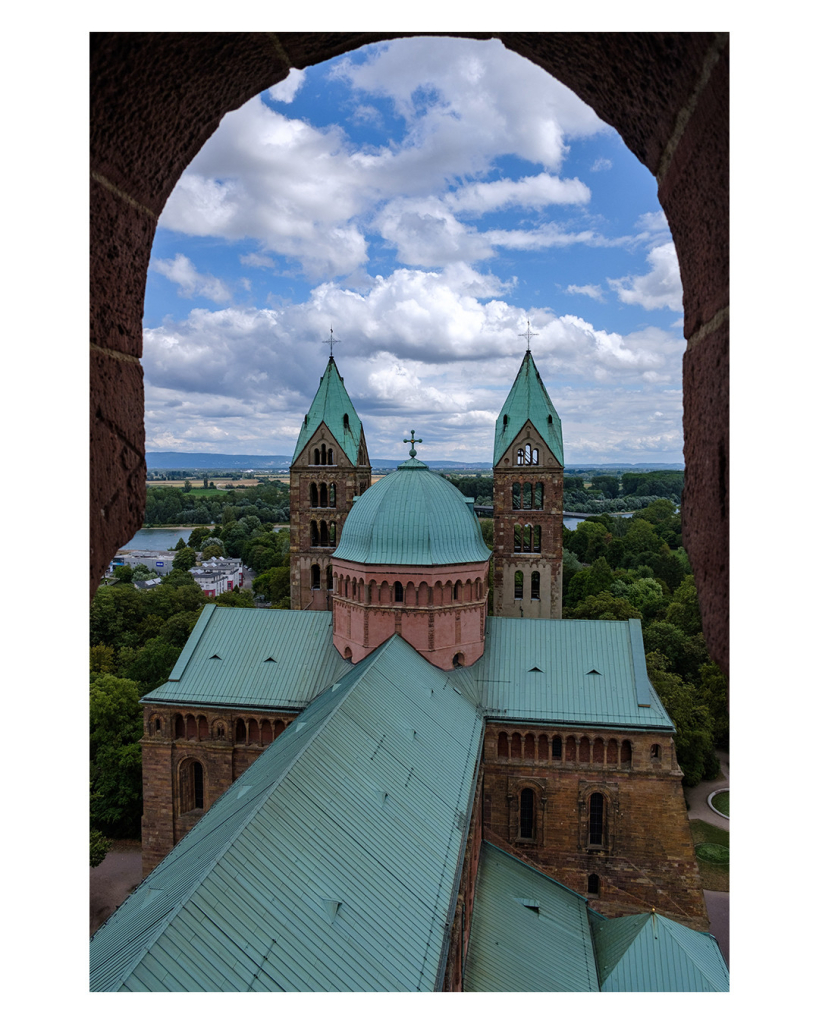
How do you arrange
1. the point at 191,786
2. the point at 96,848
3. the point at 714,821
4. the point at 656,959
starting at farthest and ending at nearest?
the point at 714,821 < the point at 191,786 < the point at 96,848 < the point at 656,959

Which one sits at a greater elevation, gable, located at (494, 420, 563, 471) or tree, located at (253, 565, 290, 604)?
gable, located at (494, 420, 563, 471)

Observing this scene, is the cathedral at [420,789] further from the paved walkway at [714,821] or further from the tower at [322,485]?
the tower at [322,485]

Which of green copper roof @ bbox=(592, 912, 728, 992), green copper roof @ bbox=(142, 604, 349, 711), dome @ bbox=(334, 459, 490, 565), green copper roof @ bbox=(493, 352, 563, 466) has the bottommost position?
green copper roof @ bbox=(592, 912, 728, 992)

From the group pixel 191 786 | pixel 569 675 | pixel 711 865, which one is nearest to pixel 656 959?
pixel 569 675

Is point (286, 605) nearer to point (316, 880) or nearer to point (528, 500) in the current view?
point (528, 500)

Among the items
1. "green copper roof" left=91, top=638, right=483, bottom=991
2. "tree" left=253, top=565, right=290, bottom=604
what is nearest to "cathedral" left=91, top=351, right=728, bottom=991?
"green copper roof" left=91, top=638, right=483, bottom=991

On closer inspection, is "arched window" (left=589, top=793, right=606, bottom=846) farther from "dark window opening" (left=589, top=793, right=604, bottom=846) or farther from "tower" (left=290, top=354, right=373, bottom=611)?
"tower" (left=290, top=354, right=373, bottom=611)
